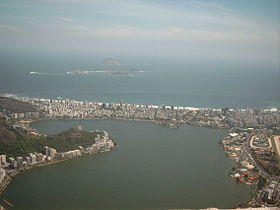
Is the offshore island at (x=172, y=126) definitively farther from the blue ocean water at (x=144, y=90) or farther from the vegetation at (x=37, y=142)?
the blue ocean water at (x=144, y=90)

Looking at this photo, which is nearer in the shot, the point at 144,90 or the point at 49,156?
the point at 49,156

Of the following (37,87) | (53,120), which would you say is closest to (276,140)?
(53,120)

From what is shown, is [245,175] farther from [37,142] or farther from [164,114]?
[164,114]

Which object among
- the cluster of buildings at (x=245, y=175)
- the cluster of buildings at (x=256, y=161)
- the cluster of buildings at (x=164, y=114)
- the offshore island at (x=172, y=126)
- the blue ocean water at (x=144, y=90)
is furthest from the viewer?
the blue ocean water at (x=144, y=90)

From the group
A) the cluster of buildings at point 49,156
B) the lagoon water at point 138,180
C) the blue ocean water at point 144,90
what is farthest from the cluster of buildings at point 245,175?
the blue ocean water at point 144,90

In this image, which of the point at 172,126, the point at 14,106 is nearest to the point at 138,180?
the point at 172,126
